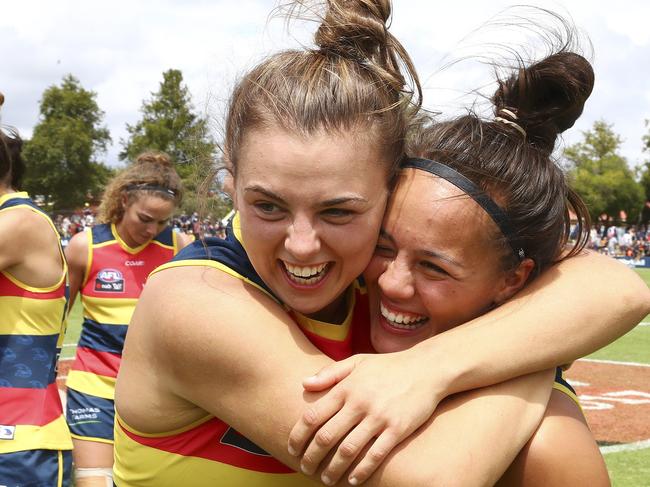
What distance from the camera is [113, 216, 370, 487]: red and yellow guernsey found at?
7.07 ft

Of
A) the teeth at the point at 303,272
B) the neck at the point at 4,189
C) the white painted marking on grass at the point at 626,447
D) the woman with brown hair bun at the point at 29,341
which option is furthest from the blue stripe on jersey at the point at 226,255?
the white painted marking on grass at the point at 626,447

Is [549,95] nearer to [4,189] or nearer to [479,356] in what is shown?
[479,356]

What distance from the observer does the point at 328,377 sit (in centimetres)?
193

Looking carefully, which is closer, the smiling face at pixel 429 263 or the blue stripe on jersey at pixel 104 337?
the smiling face at pixel 429 263

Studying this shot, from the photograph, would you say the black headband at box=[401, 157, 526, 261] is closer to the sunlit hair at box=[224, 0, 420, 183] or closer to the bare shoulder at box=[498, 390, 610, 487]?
the sunlit hair at box=[224, 0, 420, 183]

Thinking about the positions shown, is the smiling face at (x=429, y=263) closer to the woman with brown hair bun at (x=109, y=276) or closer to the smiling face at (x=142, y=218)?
the woman with brown hair bun at (x=109, y=276)

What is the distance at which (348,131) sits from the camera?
2.10m

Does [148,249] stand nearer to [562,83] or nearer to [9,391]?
[9,391]

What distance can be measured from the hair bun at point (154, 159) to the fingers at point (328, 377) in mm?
6253

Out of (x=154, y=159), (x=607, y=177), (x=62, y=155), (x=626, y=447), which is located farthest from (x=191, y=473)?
(x=62, y=155)

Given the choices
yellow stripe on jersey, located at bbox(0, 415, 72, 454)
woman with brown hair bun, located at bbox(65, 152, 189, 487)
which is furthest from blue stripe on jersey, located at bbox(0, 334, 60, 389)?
woman with brown hair bun, located at bbox(65, 152, 189, 487)

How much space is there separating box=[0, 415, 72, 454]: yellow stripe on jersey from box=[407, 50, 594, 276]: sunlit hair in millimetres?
2803

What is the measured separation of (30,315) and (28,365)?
10.8 inches

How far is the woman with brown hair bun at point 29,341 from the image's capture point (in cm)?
414
